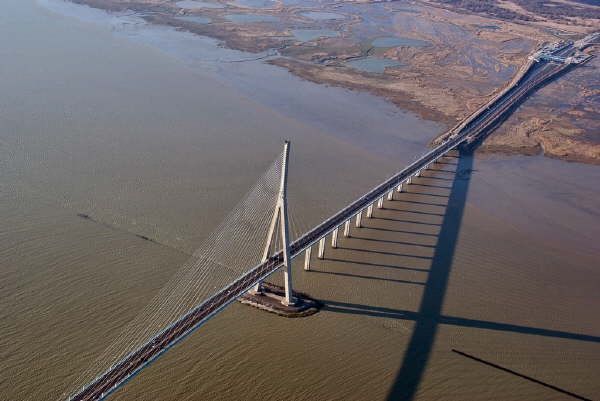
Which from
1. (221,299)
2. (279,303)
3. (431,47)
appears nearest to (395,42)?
(431,47)

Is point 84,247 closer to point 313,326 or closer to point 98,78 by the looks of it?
point 313,326

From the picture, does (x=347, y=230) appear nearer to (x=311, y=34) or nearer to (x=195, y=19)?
(x=311, y=34)

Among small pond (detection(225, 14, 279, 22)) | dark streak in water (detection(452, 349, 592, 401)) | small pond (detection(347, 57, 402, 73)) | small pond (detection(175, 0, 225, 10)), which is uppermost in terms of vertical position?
small pond (detection(175, 0, 225, 10))

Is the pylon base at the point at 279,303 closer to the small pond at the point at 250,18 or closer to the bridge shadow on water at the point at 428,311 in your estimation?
the bridge shadow on water at the point at 428,311

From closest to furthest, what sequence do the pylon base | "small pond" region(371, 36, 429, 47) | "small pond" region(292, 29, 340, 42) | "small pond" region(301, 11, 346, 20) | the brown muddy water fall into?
the brown muddy water → the pylon base → "small pond" region(292, 29, 340, 42) → "small pond" region(371, 36, 429, 47) → "small pond" region(301, 11, 346, 20)

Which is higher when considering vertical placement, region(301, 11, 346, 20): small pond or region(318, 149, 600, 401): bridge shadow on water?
region(301, 11, 346, 20): small pond

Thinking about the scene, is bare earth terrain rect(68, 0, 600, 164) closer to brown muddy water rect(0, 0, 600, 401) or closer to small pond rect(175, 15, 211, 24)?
small pond rect(175, 15, 211, 24)

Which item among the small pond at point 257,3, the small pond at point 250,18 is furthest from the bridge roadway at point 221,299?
the small pond at point 257,3

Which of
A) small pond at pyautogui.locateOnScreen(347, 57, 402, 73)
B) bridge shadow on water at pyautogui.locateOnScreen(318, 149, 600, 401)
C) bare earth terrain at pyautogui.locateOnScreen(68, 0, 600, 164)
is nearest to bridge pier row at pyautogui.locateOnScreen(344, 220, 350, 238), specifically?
bridge shadow on water at pyautogui.locateOnScreen(318, 149, 600, 401)
